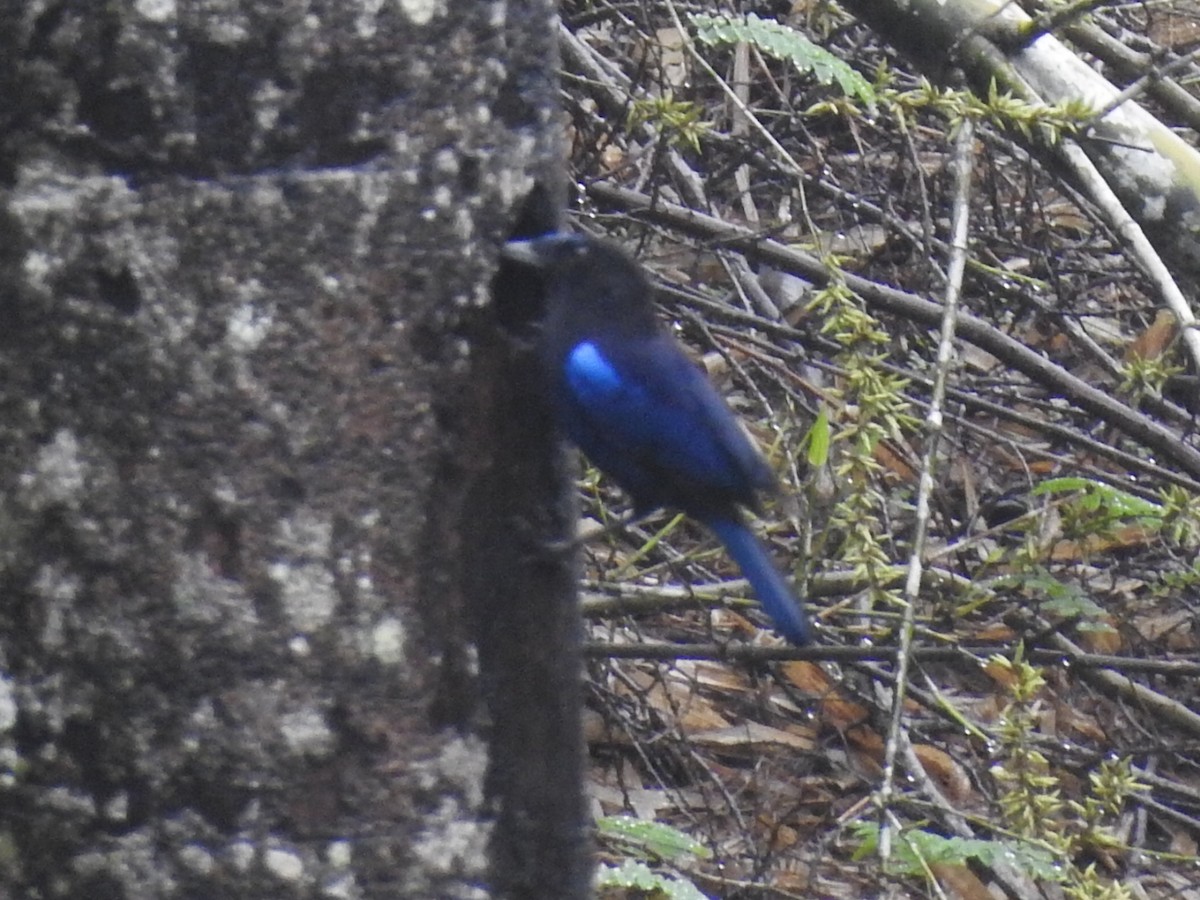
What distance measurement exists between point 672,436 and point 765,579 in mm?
245

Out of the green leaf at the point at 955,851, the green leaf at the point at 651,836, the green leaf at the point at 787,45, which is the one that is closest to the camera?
the green leaf at the point at 955,851

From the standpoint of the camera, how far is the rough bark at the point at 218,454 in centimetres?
153

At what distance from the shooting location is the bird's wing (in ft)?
8.08

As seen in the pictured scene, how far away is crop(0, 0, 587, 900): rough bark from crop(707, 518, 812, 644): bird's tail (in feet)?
3.03

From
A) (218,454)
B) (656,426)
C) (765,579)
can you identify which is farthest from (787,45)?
(218,454)

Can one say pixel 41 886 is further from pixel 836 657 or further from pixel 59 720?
pixel 836 657

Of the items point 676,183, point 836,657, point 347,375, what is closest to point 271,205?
point 347,375

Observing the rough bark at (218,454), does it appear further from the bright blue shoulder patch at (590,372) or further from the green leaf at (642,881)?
the green leaf at (642,881)

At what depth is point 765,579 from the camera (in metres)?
2.53

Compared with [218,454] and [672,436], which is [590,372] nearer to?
[672,436]

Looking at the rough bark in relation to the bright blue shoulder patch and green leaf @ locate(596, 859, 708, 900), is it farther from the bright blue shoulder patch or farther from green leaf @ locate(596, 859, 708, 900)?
green leaf @ locate(596, 859, 708, 900)

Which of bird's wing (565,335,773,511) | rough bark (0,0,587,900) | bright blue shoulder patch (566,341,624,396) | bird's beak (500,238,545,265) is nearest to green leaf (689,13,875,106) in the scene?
bird's wing (565,335,773,511)

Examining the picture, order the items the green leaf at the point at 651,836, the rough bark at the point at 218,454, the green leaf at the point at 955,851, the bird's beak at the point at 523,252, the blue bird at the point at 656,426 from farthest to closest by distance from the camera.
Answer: the green leaf at the point at 651,836 < the green leaf at the point at 955,851 < the blue bird at the point at 656,426 < the bird's beak at the point at 523,252 < the rough bark at the point at 218,454

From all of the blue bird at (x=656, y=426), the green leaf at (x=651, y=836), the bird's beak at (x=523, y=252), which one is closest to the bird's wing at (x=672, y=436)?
the blue bird at (x=656, y=426)
